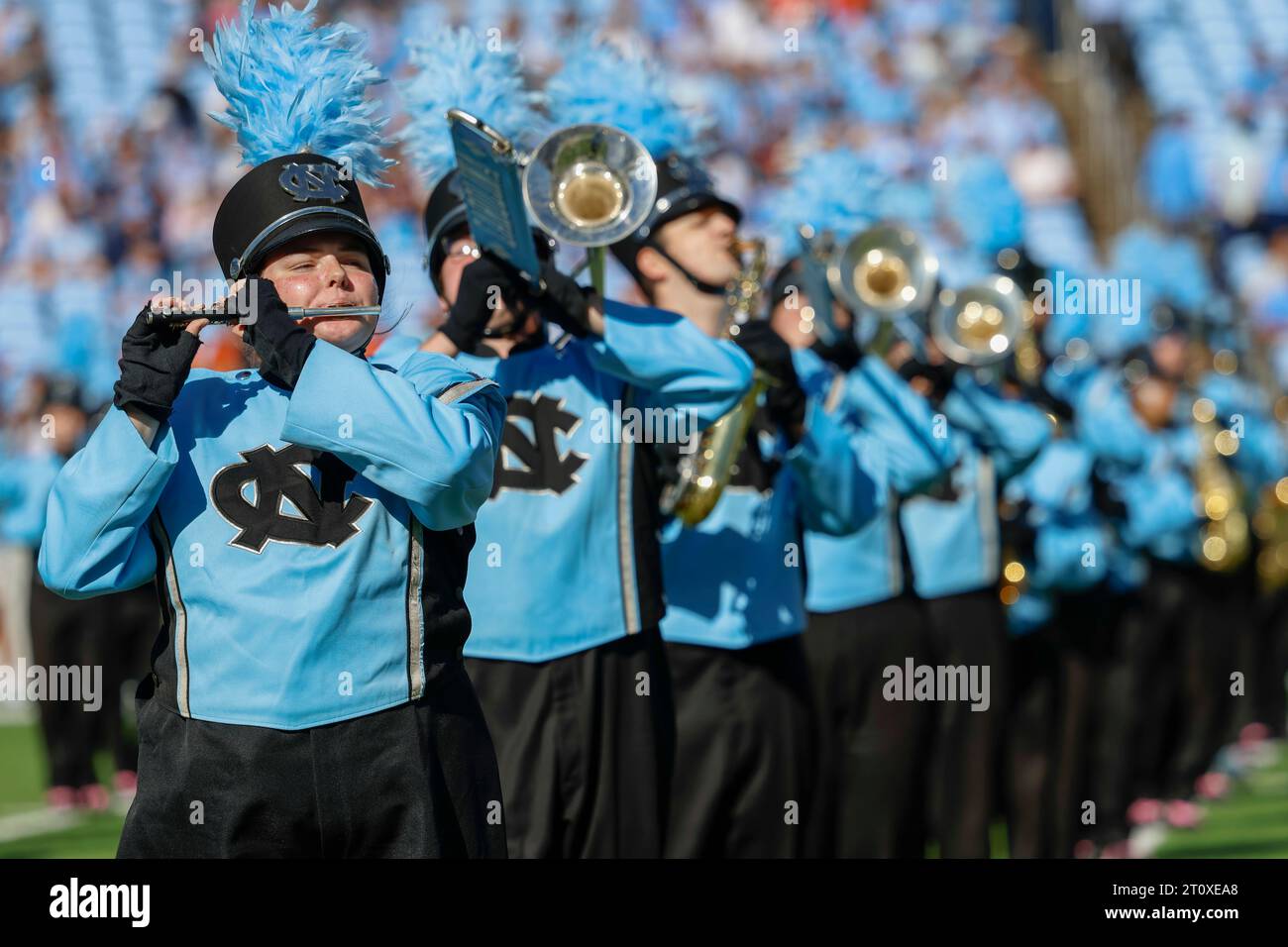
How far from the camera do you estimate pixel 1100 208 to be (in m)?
19.3

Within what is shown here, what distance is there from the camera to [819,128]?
17312mm

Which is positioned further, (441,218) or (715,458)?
(715,458)


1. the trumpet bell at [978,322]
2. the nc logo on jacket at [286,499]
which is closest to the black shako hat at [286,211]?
the nc logo on jacket at [286,499]

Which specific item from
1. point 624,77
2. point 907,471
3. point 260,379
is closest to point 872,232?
Answer: point 907,471

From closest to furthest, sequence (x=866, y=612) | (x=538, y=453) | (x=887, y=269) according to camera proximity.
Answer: (x=538, y=453) < (x=866, y=612) < (x=887, y=269)

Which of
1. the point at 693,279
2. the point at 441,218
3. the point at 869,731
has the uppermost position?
the point at 441,218

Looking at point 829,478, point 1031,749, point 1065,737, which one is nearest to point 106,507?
point 829,478

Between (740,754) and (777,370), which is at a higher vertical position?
(777,370)

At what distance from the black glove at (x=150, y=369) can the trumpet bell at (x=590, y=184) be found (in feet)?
5.14

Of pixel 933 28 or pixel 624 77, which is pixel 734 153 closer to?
pixel 933 28

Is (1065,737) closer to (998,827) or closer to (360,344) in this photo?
(998,827)

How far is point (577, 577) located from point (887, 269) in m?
2.49

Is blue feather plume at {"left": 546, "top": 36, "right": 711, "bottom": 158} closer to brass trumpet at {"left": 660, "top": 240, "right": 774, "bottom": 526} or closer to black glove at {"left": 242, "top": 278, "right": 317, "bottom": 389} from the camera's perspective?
brass trumpet at {"left": 660, "top": 240, "right": 774, "bottom": 526}

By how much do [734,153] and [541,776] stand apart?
12580 mm
